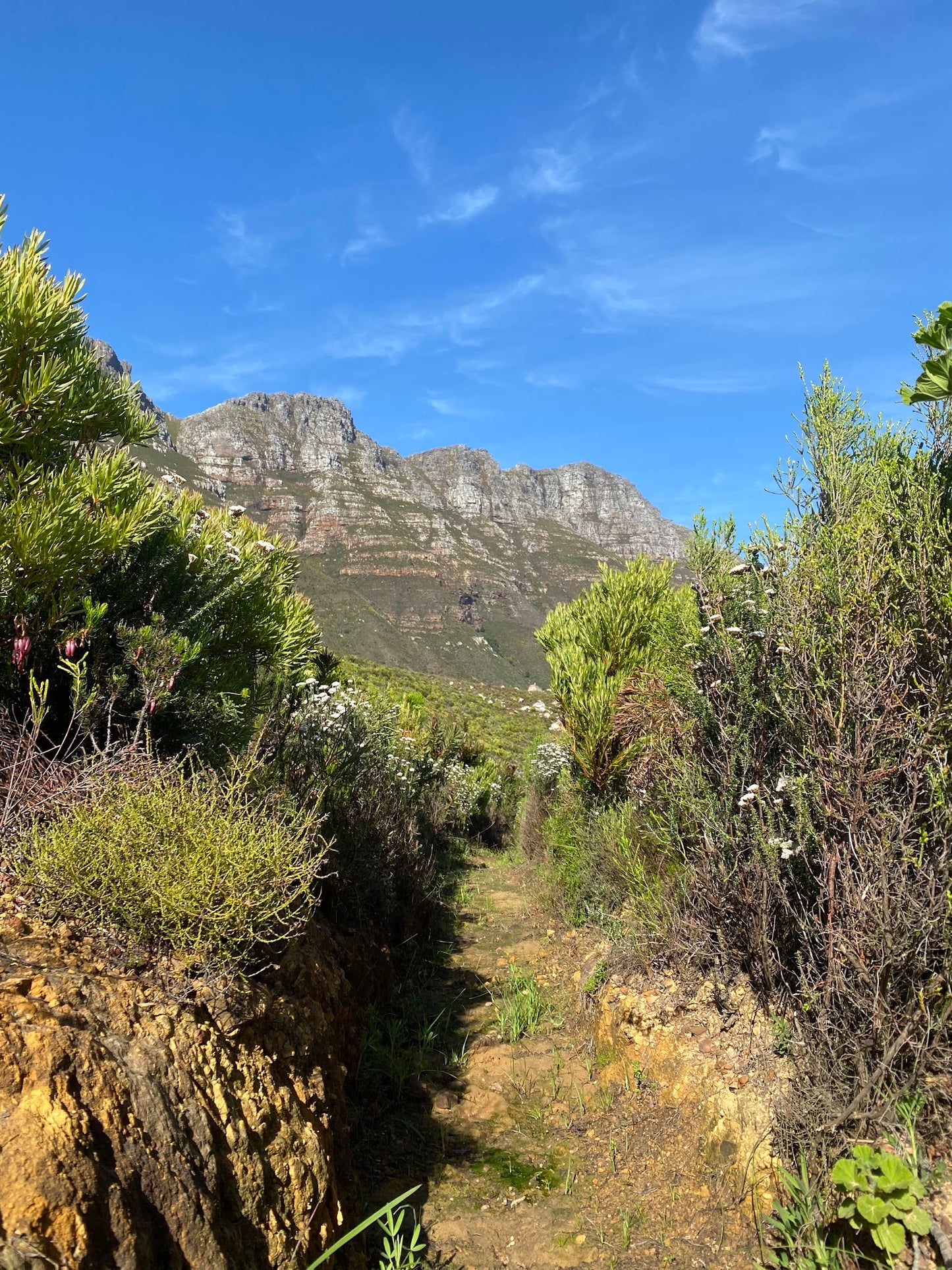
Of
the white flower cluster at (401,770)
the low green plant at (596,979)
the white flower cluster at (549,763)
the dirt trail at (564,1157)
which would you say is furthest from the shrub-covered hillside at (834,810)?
the white flower cluster at (549,763)

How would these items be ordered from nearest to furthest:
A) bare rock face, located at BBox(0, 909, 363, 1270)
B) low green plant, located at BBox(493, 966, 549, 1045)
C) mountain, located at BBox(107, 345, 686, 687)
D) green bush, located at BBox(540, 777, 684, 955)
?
bare rock face, located at BBox(0, 909, 363, 1270) → green bush, located at BBox(540, 777, 684, 955) → low green plant, located at BBox(493, 966, 549, 1045) → mountain, located at BBox(107, 345, 686, 687)

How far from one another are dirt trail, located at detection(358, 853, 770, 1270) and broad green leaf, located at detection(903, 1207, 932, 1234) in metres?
0.95

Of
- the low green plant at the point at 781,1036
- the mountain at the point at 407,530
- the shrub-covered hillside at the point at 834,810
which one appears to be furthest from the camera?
the mountain at the point at 407,530

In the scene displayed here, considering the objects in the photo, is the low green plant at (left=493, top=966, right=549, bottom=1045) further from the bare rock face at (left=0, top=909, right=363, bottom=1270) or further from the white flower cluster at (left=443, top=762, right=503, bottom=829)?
the white flower cluster at (left=443, top=762, right=503, bottom=829)

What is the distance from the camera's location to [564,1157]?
13.5 feet

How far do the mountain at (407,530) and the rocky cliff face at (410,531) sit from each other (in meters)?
0.35

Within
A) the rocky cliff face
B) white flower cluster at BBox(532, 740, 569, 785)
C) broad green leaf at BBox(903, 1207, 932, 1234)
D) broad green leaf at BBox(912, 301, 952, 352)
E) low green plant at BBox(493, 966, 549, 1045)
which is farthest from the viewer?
the rocky cliff face

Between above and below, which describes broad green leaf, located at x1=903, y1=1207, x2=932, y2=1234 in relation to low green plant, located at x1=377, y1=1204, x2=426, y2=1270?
above

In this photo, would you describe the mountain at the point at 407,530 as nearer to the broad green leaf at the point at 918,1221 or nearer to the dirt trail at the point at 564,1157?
the dirt trail at the point at 564,1157

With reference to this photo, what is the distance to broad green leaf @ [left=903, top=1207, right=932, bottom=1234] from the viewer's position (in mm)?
2473

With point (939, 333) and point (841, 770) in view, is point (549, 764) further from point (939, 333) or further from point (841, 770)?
point (939, 333)

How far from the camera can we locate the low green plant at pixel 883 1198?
2531mm

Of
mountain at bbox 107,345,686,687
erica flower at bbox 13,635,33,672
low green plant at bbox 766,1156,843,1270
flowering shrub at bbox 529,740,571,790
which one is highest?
mountain at bbox 107,345,686,687

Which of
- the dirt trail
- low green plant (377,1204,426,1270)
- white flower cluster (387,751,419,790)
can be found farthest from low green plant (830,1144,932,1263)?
white flower cluster (387,751,419,790)
